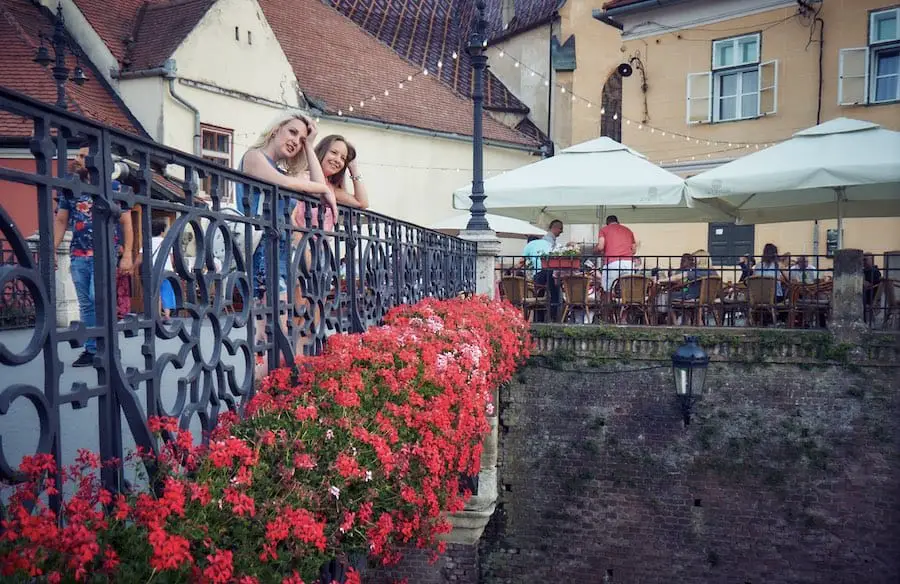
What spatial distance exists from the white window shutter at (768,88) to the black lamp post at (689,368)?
10.3 metres

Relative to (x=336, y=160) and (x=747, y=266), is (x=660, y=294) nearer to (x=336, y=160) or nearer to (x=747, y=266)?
(x=747, y=266)

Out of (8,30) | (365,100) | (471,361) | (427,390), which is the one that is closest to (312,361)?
(427,390)

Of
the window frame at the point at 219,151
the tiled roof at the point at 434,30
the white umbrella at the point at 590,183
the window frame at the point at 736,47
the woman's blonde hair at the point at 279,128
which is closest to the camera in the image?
the woman's blonde hair at the point at 279,128

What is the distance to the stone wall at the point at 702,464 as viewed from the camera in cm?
1054

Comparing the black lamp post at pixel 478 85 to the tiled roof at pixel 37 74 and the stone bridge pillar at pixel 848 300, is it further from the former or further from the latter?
the tiled roof at pixel 37 74

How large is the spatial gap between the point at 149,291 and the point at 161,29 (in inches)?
578

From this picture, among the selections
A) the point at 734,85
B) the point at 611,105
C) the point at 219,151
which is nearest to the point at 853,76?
the point at 734,85

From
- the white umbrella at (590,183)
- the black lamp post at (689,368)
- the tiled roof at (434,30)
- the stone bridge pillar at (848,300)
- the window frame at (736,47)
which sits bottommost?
the black lamp post at (689,368)

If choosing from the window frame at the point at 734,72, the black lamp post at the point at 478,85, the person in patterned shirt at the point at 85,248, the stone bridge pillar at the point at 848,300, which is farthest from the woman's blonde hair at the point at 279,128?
the window frame at the point at 734,72

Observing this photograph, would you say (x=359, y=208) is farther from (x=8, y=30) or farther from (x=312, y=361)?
(x=8, y=30)

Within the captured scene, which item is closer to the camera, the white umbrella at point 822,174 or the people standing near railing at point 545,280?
the white umbrella at point 822,174

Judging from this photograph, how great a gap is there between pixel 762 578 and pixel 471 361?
8.02 m

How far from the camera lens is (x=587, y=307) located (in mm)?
11648

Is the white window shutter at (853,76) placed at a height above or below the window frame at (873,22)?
below
